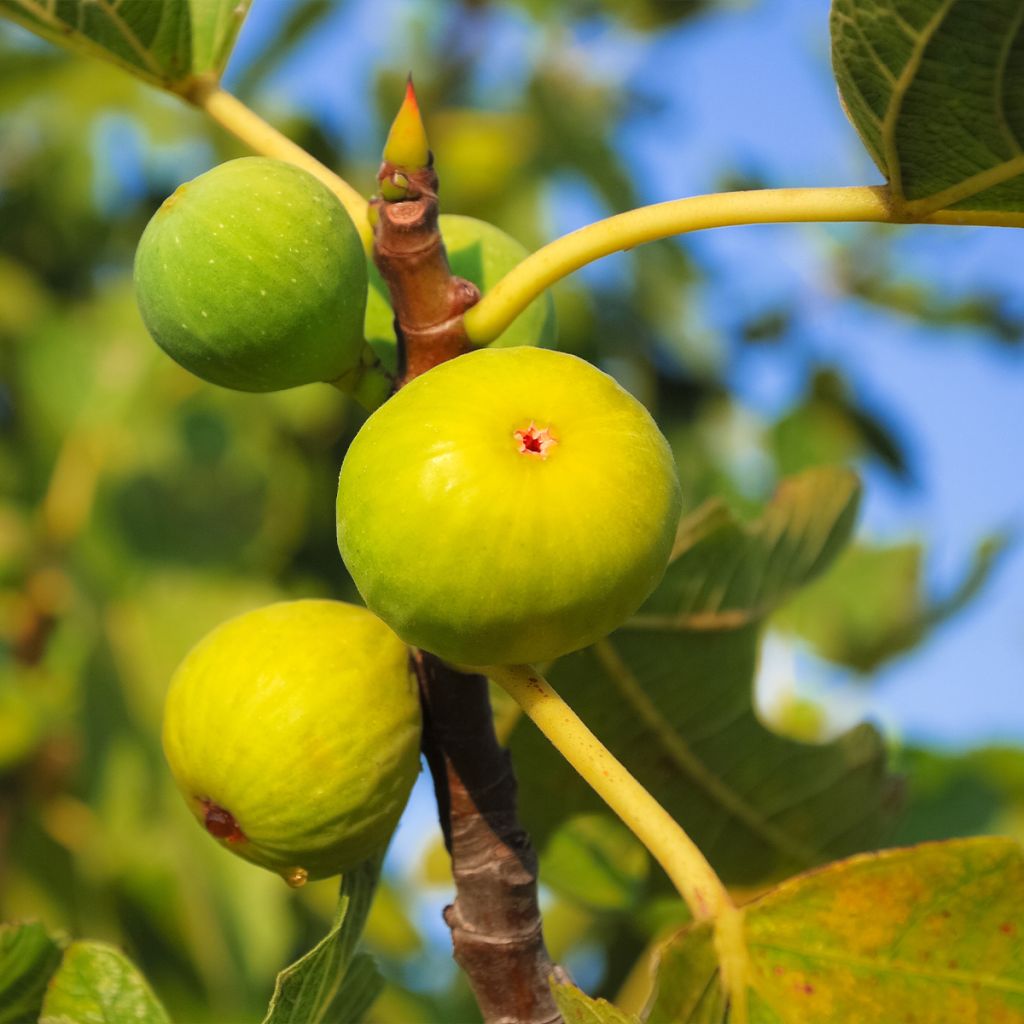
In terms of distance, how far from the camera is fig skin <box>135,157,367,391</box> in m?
1.13

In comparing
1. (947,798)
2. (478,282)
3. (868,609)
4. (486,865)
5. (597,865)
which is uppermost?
(478,282)

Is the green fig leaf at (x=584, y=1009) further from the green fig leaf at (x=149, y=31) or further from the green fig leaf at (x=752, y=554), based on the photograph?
the green fig leaf at (x=149, y=31)

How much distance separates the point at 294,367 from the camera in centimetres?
116

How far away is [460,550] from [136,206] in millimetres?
3327

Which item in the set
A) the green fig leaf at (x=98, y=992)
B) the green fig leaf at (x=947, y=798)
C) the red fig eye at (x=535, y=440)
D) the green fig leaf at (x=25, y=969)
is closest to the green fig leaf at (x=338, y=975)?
the green fig leaf at (x=98, y=992)

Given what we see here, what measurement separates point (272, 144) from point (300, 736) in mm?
593

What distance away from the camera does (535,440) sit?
1.00 metres

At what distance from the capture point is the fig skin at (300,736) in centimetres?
116

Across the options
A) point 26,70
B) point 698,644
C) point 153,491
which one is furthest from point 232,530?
point 698,644

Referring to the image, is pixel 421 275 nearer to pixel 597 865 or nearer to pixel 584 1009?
pixel 584 1009

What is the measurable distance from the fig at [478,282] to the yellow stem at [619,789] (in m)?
0.37

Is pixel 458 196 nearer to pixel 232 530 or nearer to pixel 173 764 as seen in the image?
pixel 232 530

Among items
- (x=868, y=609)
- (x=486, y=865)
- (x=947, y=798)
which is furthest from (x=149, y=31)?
(x=868, y=609)

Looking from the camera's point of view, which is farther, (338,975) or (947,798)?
(947,798)
